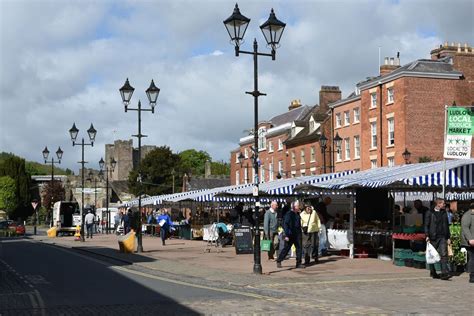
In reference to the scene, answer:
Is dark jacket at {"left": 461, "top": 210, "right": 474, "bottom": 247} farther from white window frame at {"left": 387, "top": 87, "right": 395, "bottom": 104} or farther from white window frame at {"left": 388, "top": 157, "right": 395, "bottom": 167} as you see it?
white window frame at {"left": 387, "top": 87, "right": 395, "bottom": 104}

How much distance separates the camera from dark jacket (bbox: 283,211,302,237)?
19.7 m

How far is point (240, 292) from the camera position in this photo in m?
15.1

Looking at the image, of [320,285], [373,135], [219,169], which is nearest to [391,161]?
[373,135]

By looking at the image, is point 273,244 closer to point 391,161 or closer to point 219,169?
point 391,161

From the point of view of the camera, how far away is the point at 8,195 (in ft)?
379

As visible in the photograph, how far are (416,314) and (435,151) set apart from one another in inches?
1698

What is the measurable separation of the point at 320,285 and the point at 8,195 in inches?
4198

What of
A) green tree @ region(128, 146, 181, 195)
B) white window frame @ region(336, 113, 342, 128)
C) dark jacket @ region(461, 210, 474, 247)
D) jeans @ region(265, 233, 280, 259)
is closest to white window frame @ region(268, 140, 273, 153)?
white window frame @ region(336, 113, 342, 128)

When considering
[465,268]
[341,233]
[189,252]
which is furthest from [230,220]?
[465,268]

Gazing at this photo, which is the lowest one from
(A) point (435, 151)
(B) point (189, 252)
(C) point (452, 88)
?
(B) point (189, 252)

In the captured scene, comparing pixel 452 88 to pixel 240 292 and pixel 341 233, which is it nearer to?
pixel 341 233

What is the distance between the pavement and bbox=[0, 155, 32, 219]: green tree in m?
99.4

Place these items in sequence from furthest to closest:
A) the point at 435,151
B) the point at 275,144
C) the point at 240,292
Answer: the point at 275,144, the point at 435,151, the point at 240,292

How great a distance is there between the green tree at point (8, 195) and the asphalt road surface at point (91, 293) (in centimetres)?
9647
